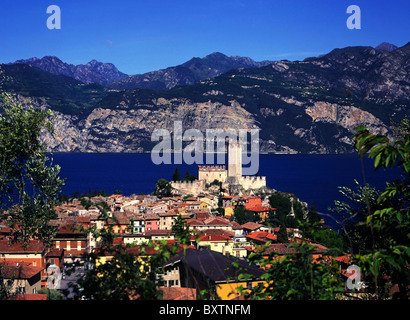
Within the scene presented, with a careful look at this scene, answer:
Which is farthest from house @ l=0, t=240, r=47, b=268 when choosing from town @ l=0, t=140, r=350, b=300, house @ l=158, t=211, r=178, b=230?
house @ l=158, t=211, r=178, b=230

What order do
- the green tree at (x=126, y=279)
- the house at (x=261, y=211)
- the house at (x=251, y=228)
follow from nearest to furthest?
the green tree at (x=126, y=279), the house at (x=251, y=228), the house at (x=261, y=211)

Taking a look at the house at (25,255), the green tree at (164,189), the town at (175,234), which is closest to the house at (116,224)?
the town at (175,234)

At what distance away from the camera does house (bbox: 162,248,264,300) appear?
3.17 meters

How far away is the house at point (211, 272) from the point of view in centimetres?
317

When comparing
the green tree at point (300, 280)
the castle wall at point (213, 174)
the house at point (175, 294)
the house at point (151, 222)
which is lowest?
the house at point (151, 222)

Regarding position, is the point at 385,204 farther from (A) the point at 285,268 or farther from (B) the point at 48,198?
(B) the point at 48,198

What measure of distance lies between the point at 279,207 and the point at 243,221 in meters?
6.96

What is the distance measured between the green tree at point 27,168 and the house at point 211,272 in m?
3.54

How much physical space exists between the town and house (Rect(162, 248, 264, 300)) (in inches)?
0.6

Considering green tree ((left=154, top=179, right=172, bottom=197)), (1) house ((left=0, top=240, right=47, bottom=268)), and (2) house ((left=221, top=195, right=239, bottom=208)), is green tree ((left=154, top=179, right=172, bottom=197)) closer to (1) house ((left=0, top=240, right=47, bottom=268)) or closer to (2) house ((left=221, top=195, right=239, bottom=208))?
(2) house ((left=221, top=195, right=239, bottom=208))

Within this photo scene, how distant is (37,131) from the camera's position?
34.8 ft

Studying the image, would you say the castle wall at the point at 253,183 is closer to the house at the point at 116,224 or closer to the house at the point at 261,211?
the house at the point at 261,211

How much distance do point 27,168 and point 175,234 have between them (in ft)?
24.8
